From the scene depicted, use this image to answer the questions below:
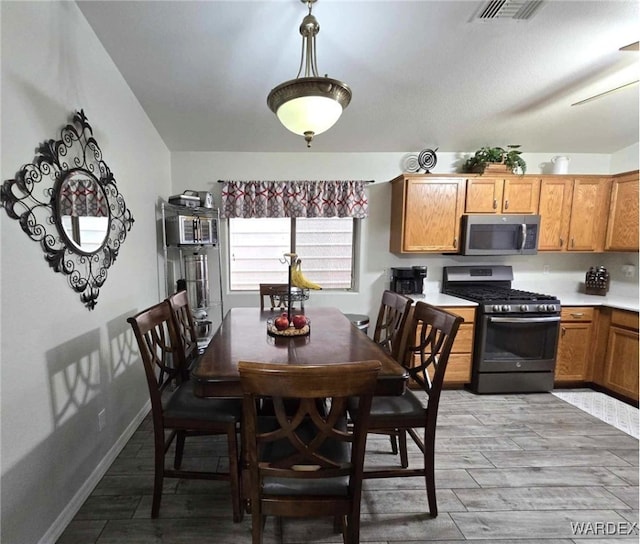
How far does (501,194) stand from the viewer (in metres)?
3.08

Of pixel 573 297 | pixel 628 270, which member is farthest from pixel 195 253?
pixel 628 270

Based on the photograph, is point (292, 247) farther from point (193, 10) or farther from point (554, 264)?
point (554, 264)

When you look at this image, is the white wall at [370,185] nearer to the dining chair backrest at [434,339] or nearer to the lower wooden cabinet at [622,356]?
the lower wooden cabinet at [622,356]

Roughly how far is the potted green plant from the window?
4.49 feet

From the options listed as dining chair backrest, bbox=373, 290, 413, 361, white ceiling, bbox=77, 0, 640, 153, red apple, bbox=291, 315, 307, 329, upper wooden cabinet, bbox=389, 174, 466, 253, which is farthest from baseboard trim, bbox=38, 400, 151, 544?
upper wooden cabinet, bbox=389, 174, 466, 253

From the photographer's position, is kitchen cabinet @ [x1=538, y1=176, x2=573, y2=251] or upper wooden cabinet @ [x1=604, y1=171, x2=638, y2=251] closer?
upper wooden cabinet @ [x1=604, y1=171, x2=638, y2=251]

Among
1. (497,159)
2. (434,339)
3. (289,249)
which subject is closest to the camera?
(434,339)

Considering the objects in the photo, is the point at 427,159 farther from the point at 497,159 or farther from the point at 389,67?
the point at 389,67

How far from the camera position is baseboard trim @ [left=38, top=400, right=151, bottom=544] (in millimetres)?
1444

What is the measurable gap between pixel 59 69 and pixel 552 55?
3.08 m

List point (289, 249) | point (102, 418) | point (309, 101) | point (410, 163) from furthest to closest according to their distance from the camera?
1. point (289, 249)
2. point (410, 163)
3. point (102, 418)
4. point (309, 101)

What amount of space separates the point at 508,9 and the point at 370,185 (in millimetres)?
1773

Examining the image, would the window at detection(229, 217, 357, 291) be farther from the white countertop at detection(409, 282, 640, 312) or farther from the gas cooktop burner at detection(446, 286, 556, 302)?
the gas cooktop burner at detection(446, 286, 556, 302)

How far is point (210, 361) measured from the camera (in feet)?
4.67
